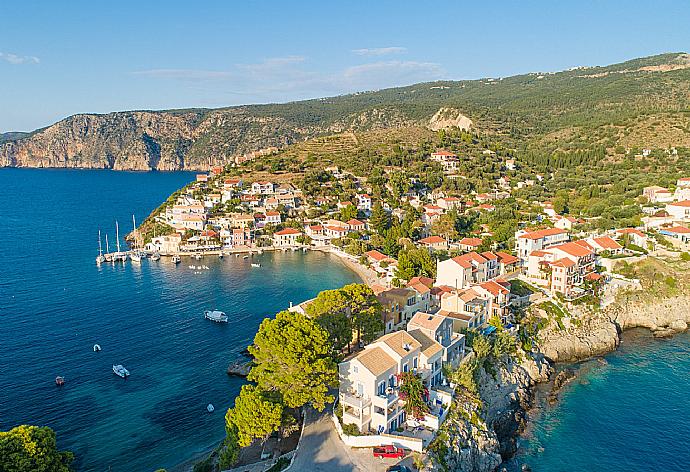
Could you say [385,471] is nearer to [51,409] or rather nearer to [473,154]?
[51,409]

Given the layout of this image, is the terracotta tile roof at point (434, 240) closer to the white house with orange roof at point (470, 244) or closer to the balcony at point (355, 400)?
the white house with orange roof at point (470, 244)

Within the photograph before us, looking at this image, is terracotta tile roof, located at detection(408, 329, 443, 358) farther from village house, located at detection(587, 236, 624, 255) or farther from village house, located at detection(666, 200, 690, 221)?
→ village house, located at detection(666, 200, 690, 221)

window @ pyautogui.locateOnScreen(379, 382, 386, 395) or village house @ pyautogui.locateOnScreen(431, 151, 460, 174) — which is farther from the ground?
village house @ pyautogui.locateOnScreen(431, 151, 460, 174)

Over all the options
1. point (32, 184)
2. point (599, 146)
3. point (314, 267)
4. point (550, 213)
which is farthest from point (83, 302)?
point (32, 184)

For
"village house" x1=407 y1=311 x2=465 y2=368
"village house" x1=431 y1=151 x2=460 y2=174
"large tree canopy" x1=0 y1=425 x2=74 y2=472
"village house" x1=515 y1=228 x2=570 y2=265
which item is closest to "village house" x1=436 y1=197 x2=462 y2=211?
"village house" x1=431 y1=151 x2=460 y2=174

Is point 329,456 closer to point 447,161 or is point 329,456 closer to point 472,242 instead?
point 472,242

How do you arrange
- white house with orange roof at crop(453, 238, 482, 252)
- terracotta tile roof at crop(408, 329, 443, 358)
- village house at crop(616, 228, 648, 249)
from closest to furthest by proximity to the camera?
terracotta tile roof at crop(408, 329, 443, 358)
village house at crop(616, 228, 648, 249)
white house with orange roof at crop(453, 238, 482, 252)

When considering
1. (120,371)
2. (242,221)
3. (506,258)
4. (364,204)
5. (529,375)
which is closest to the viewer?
(120,371)

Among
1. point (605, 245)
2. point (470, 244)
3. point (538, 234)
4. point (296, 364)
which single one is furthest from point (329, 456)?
point (605, 245)
